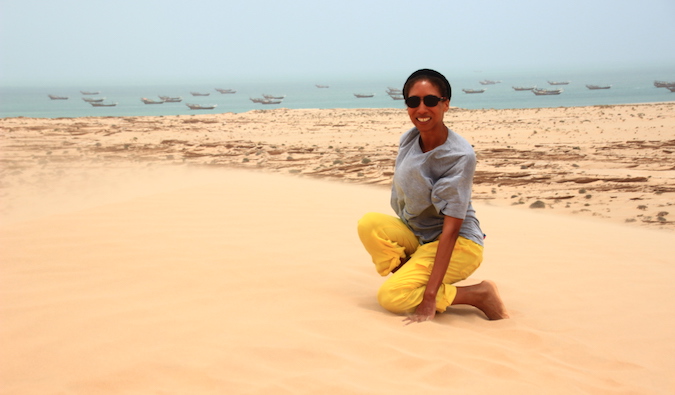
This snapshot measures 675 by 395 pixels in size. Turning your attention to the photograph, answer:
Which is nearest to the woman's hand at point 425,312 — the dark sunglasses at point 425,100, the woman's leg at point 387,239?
the woman's leg at point 387,239

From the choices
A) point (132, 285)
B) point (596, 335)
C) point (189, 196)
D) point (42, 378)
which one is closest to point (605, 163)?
point (189, 196)

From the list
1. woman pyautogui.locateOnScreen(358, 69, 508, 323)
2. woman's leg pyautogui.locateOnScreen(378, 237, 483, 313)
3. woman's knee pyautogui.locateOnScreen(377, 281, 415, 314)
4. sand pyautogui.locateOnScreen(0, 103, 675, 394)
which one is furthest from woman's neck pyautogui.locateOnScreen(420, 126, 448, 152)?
sand pyautogui.locateOnScreen(0, 103, 675, 394)

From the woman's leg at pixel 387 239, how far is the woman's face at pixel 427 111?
590mm

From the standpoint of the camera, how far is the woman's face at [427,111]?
2.88 meters

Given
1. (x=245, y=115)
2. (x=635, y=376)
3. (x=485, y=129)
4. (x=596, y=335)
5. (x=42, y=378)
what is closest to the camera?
(x=42, y=378)

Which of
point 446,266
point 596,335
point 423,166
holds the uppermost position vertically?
point 423,166

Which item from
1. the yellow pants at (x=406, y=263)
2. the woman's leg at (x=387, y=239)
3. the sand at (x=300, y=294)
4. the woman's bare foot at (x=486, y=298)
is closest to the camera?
the sand at (x=300, y=294)

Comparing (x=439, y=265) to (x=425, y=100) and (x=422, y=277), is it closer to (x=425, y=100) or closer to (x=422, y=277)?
(x=422, y=277)

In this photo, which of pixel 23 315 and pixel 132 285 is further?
pixel 132 285

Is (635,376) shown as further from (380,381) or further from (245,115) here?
(245,115)

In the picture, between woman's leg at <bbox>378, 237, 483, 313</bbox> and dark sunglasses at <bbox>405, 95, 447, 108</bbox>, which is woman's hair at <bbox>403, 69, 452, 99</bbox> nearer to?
dark sunglasses at <bbox>405, 95, 447, 108</bbox>

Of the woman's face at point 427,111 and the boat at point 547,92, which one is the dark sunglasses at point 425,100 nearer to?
the woman's face at point 427,111

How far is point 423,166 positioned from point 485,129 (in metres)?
14.6

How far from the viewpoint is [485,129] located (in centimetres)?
1691
